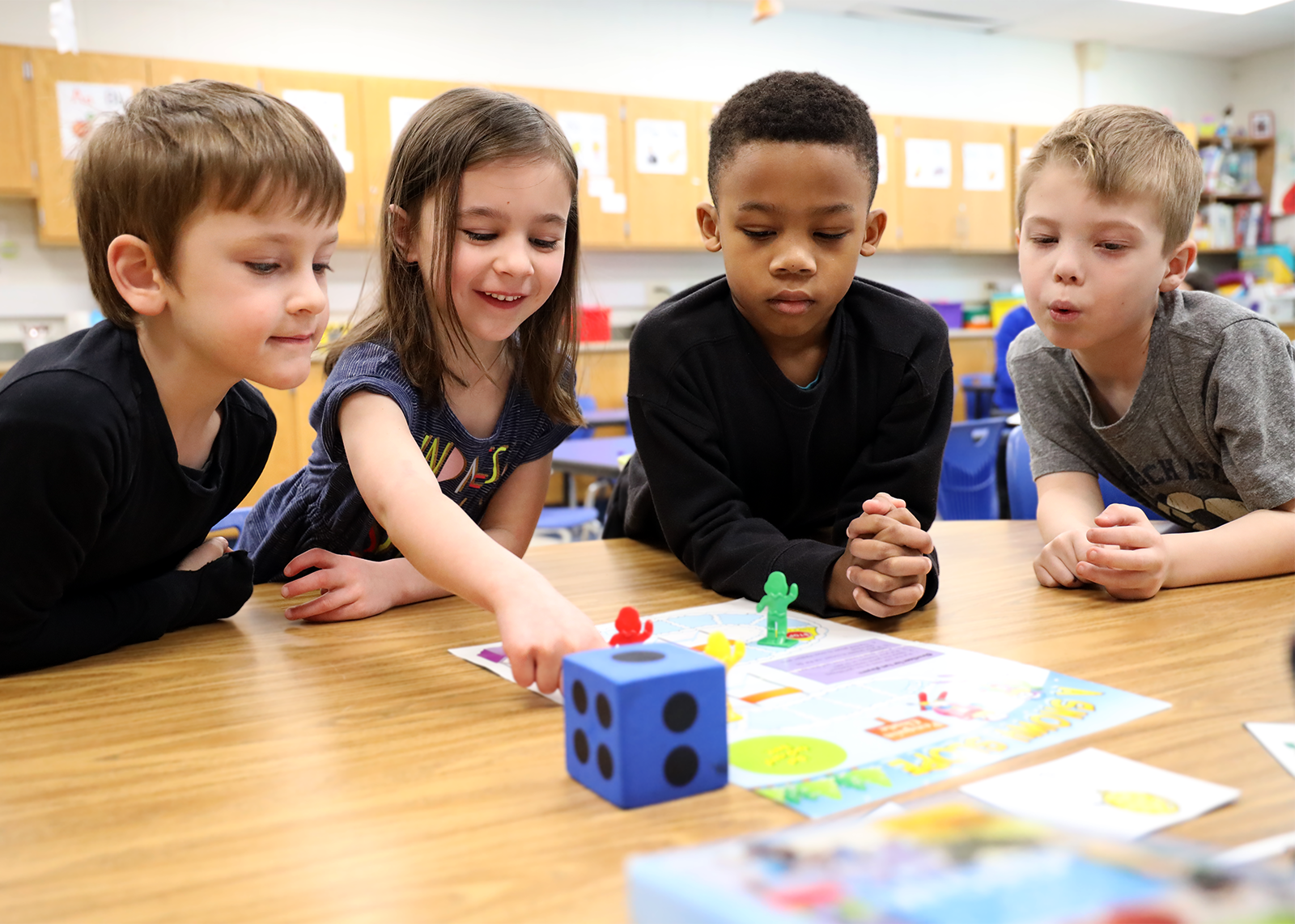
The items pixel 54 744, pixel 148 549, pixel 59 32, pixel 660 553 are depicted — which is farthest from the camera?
pixel 59 32

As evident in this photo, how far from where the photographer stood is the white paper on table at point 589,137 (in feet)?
18.6

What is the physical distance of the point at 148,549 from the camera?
1043mm

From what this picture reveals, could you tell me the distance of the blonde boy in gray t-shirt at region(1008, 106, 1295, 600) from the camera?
1.10 metres

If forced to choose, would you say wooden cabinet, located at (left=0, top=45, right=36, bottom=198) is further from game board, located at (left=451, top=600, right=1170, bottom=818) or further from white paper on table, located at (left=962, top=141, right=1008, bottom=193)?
white paper on table, located at (left=962, top=141, right=1008, bottom=193)

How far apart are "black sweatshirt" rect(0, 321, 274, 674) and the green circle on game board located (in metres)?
0.62

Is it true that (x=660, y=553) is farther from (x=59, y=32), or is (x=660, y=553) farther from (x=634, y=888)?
(x=59, y=32)

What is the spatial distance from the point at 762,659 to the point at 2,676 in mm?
649

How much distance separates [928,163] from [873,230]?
5868 millimetres

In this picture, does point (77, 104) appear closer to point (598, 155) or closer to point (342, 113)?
point (342, 113)

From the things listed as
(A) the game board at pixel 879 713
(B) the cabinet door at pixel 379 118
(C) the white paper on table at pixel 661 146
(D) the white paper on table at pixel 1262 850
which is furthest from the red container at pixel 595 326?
(D) the white paper on table at pixel 1262 850

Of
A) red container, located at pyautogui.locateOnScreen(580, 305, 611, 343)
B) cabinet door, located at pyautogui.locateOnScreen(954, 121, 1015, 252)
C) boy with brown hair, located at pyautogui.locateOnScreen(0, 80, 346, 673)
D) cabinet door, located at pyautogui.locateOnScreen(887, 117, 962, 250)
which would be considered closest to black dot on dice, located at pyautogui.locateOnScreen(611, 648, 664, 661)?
boy with brown hair, located at pyautogui.locateOnScreen(0, 80, 346, 673)

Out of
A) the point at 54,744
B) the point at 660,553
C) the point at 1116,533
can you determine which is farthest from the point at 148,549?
Answer: the point at 1116,533

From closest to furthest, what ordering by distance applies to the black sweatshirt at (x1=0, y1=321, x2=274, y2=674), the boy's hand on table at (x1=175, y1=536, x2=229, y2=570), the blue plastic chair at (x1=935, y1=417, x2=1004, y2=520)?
1. the black sweatshirt at (x1=0, y1=321, x2=274, y2=674)
2. the boy's hand on table at (x1=175, y1=536, x2=229, y2=570)
3. the blue plastic chair at (x1=935, y1=417, x2=1004, y2=520)

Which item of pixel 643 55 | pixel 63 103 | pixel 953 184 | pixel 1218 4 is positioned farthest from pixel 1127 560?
pixel 1218 4
